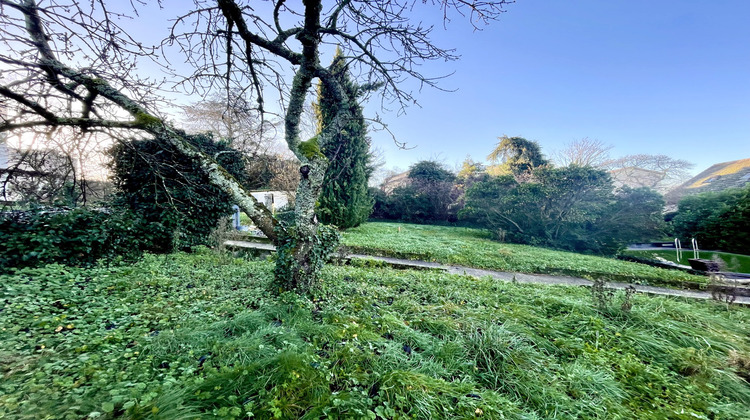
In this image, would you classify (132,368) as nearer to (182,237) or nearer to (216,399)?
(216,399)

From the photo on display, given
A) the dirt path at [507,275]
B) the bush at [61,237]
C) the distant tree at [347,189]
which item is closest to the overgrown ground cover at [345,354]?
the bush at [61,237]

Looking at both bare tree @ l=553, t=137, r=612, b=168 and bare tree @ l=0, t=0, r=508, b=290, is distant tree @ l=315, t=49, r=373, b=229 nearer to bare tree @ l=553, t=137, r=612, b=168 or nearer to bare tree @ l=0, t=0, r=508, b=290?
bare tree @ l=0, t=0, r=508, b=290

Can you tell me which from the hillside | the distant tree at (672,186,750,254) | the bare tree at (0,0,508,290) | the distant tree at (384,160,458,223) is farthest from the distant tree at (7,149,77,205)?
the hillside

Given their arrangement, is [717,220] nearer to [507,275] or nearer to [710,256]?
[710,256]

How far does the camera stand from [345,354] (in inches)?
74.7

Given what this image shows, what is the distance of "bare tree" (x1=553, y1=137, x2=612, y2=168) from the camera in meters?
18.0

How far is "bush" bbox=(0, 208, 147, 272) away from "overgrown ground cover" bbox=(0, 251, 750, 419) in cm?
52

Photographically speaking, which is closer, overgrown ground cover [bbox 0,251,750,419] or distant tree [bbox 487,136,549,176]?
overgrown ground cover [bbox 0,251,750,419]

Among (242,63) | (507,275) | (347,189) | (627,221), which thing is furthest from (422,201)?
(242,63)

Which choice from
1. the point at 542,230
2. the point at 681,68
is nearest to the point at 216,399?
the point at 542,230

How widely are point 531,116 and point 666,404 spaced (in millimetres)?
15822

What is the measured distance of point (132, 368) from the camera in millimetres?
1644

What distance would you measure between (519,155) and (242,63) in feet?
49.4

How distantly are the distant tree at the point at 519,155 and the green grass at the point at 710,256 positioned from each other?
19.7 feet
